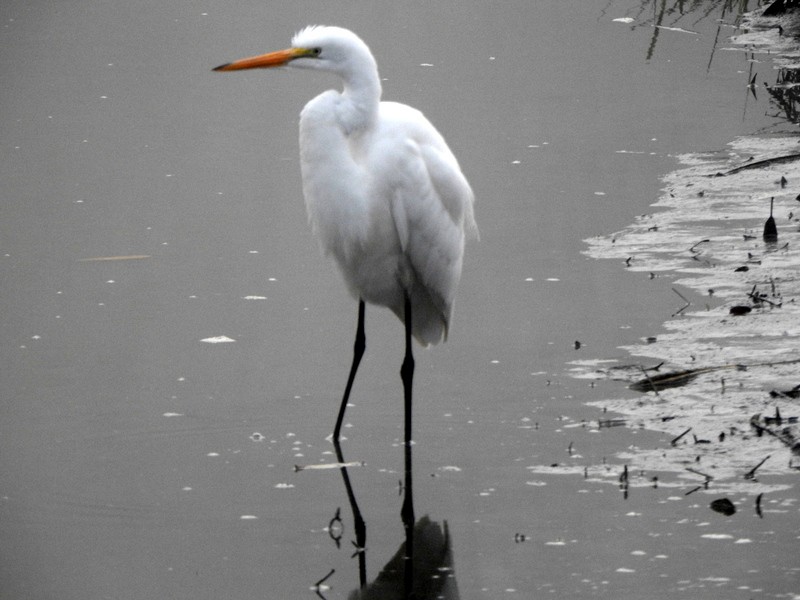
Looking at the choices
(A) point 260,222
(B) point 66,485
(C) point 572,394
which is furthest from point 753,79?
(B) point 66,485

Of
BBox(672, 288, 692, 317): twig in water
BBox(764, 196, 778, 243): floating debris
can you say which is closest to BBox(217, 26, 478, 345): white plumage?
BBox(672, 288, 692, 317): twig in water

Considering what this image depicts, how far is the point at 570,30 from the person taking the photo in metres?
12.3

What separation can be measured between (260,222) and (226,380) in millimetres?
2231

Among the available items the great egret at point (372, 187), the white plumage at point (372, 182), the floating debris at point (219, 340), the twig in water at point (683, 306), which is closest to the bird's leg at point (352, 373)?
the great egret at point (372, 187)

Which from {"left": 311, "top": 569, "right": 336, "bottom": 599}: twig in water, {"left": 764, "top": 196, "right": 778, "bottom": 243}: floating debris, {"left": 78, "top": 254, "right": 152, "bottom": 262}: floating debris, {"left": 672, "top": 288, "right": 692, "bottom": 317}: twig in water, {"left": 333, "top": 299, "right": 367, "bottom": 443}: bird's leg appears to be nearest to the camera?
{"left": 311, "top": 569, "right": 336, "bottom": 599}: twig in water

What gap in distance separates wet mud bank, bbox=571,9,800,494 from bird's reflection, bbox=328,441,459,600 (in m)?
→ 0.71

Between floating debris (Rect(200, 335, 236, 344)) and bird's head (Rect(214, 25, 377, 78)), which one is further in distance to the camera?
floating debris (Rect(200, 335, 236, 344))

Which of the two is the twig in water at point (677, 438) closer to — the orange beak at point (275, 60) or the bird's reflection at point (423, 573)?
the bird's reflection at point (423, 573)

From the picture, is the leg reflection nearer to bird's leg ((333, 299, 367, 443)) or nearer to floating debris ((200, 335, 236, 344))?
bird's leg ((333, 299, 367, 443))

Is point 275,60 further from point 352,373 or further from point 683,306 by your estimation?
point 683,306

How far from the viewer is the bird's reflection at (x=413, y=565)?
390cm

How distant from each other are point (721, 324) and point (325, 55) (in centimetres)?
215

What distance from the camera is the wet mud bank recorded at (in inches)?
186

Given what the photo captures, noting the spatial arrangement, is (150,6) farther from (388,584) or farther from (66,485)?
(388,584)
